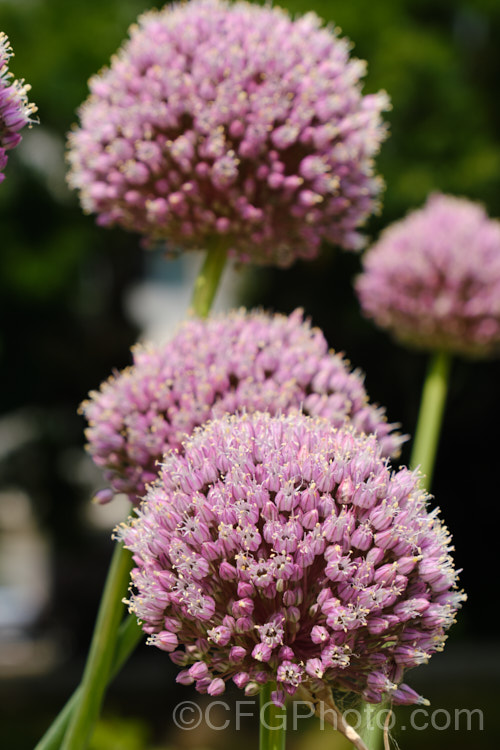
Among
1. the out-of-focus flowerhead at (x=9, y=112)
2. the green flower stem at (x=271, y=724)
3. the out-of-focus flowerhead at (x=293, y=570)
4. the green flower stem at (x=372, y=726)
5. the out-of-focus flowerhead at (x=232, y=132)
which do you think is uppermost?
the out-of-focus flowerhead at (x=232, y=132)

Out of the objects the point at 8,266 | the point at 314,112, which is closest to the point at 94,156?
the point at 314,112

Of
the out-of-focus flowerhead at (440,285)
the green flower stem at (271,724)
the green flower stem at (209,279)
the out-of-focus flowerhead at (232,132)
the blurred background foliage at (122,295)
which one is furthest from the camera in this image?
the blurred background foliage at (122,295)

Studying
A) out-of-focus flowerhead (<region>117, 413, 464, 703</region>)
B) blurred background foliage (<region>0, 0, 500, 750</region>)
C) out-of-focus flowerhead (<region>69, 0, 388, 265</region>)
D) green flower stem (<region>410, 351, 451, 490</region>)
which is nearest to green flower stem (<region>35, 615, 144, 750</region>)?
out-of-focus flowerhead (<region>117, 413, 464, 703</region>)

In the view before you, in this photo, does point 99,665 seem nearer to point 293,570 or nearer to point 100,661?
point 100,661

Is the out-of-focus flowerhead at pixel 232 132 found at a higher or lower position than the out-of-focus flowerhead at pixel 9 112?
higher

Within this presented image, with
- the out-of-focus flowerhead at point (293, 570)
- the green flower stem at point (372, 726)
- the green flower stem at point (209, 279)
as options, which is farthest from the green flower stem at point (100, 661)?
the green flower stem at point (209, 279)

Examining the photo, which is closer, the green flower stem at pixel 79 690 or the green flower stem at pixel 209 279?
the green flower stem at pixel 79 690

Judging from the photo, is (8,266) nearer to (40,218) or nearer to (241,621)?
(40,218)

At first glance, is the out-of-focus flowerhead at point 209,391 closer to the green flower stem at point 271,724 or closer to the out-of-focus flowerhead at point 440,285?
the green flower stem at point 271,724
